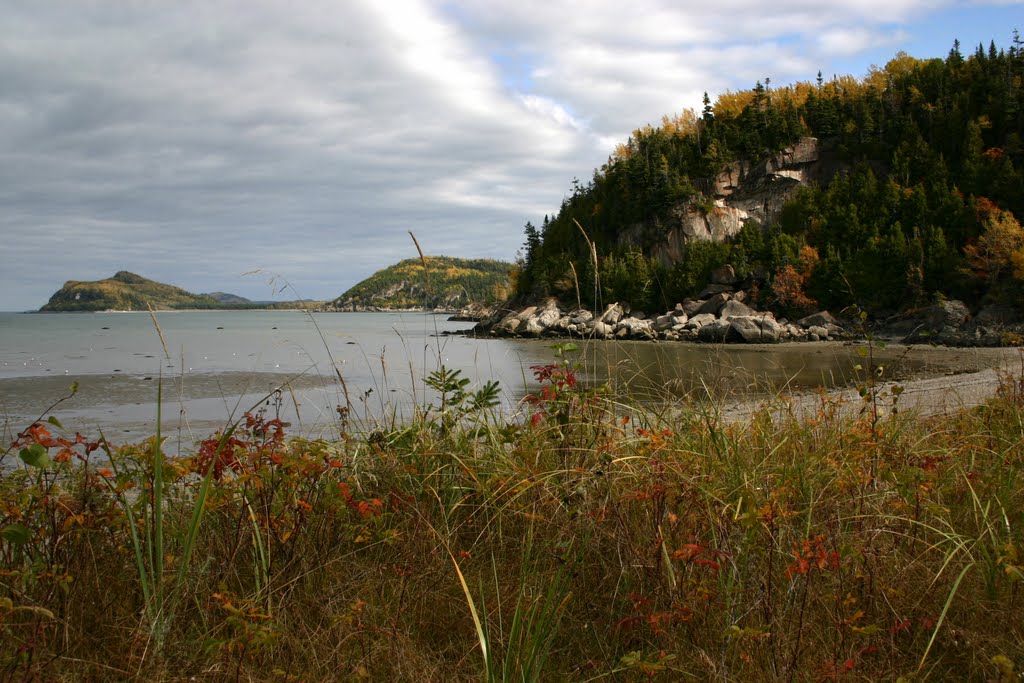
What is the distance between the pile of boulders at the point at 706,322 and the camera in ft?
132

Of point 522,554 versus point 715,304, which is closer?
point 522,554

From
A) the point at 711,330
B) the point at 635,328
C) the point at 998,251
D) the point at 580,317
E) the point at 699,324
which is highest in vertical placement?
the point at 998,251

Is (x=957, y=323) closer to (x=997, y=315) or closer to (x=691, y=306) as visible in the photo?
(x=997, y=315)

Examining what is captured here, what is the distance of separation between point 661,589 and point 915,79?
7392 cm

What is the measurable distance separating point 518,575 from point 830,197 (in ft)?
202

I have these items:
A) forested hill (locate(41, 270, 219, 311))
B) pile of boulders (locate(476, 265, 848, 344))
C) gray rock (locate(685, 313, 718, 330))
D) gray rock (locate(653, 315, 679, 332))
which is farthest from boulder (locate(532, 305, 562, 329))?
forested hill (locate(41, 270, 219, 311))

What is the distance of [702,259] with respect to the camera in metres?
56.1

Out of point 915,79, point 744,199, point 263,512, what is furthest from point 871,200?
point 263,512

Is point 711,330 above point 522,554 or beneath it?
above

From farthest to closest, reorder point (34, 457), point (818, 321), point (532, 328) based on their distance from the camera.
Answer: point (532, 328) → point (818, 321) → point (34, 457)

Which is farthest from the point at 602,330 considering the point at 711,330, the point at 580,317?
the point at 580,317

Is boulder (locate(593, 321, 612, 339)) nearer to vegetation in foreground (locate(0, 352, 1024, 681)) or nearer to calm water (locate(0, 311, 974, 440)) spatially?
calm water (locate(0, 311, 974, 440))

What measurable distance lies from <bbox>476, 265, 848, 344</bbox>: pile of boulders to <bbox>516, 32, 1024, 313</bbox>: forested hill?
2.16 meters

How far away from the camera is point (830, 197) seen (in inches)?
2215
